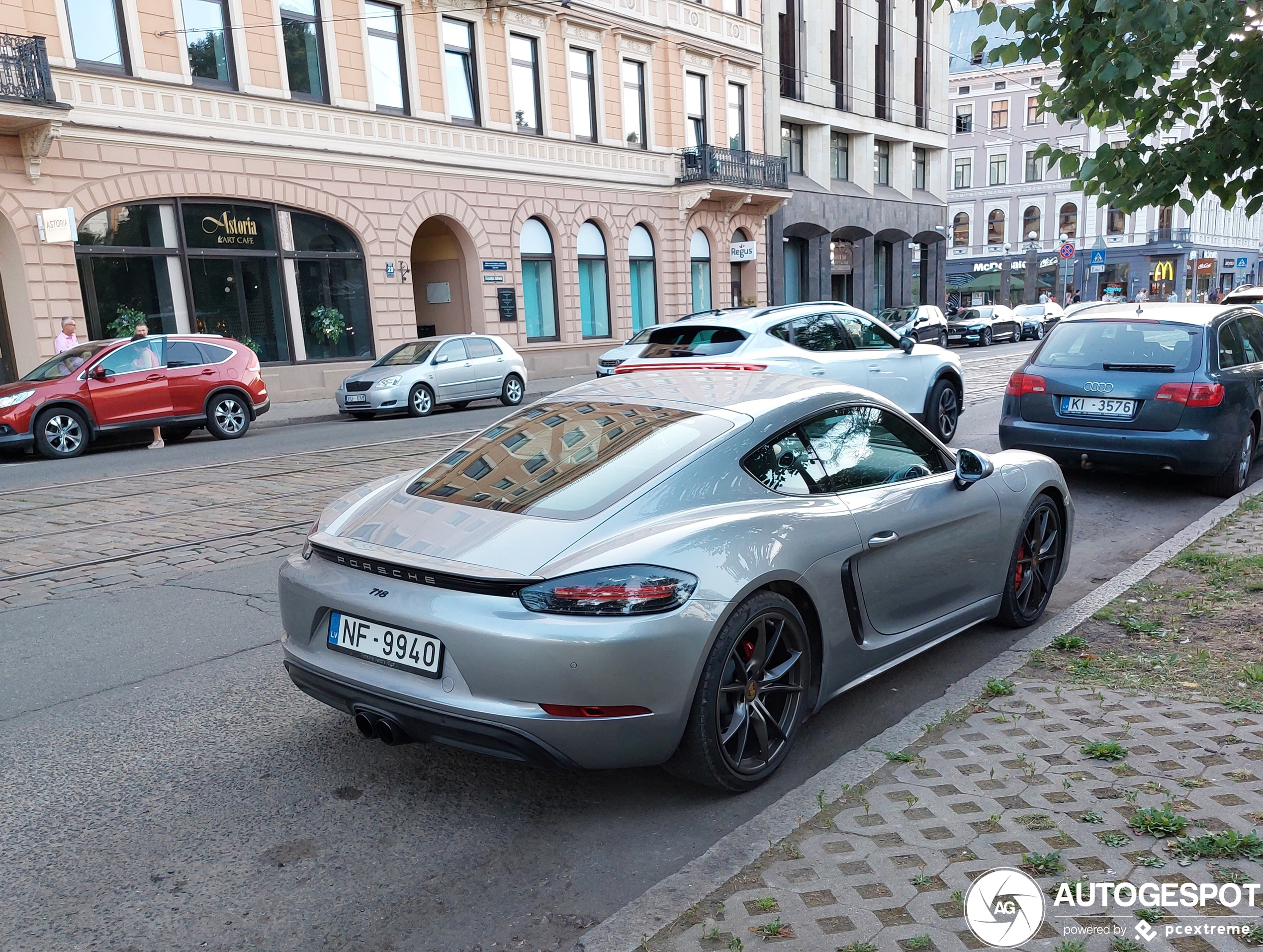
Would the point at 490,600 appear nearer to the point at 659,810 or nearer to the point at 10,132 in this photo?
the point at 659,810

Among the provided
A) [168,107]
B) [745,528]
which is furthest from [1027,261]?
[745,528]

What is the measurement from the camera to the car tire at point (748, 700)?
3307 millimetres

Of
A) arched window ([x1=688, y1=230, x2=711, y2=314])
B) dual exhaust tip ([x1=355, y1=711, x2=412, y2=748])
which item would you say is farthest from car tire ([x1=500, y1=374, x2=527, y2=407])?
dual exhaust tip ([x1=355, y1=711, x2=412, y2=748])

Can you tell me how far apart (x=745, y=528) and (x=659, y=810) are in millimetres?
1031

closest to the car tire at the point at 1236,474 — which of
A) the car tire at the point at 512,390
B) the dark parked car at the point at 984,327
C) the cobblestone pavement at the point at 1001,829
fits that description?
the cobblestone pavement at the point at 1001,829

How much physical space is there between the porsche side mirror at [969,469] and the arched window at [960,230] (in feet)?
229

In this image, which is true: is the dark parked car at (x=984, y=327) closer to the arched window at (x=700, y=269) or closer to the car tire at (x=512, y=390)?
the arched window at (x=700, y=269)

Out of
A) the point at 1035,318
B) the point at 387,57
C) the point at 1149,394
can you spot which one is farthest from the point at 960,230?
the point at 1149,394

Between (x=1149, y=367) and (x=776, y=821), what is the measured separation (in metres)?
6.66

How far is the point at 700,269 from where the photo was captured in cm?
3281

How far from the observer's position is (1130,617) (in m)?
5.20

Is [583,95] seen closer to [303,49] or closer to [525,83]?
[525,83]

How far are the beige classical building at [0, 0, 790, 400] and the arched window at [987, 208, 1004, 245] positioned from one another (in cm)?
3914

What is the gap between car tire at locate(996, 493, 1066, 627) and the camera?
5.08 m
